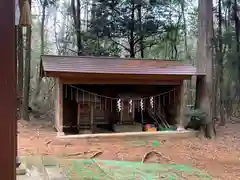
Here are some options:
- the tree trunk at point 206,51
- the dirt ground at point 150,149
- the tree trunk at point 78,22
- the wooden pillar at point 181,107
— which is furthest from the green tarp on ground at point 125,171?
the tree trunk at point 78,22

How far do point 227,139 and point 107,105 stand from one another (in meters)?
4.11

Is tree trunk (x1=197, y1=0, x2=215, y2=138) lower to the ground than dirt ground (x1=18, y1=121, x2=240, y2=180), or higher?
higher

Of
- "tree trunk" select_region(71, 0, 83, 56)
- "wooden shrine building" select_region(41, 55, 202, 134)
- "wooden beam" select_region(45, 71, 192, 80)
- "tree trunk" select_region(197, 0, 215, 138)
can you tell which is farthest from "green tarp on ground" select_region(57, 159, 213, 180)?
"tree trunk" select_region(71, 0, 83, 56)

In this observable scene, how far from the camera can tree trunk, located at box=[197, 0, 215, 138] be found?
9.39 m

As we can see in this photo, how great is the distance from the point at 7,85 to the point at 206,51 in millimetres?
9448

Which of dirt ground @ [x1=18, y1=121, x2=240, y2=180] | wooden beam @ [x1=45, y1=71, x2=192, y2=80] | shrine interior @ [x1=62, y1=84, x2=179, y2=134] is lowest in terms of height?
dirt ground @ [x1=18, y1=121, x2=240, y2=180]

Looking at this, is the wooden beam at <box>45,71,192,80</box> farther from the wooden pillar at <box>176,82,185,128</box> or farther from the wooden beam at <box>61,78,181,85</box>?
the wooden pillar at <box>176,82,185,128</box>

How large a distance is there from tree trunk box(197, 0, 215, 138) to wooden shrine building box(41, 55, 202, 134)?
0.46 meters

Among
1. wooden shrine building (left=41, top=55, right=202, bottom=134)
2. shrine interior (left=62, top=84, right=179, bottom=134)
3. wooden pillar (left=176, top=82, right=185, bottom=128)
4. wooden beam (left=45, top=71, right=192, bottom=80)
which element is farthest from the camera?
wooden pillar (left=176, top=82, right=185, bottom=128)

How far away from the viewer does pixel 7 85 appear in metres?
0.74

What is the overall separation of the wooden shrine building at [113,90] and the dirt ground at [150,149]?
782mm

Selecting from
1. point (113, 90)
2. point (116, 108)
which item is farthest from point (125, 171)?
point (113, 90)

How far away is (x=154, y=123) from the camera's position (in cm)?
1022

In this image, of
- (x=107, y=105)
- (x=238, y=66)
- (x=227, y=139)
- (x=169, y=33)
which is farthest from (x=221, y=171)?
(x=169, y=33)
